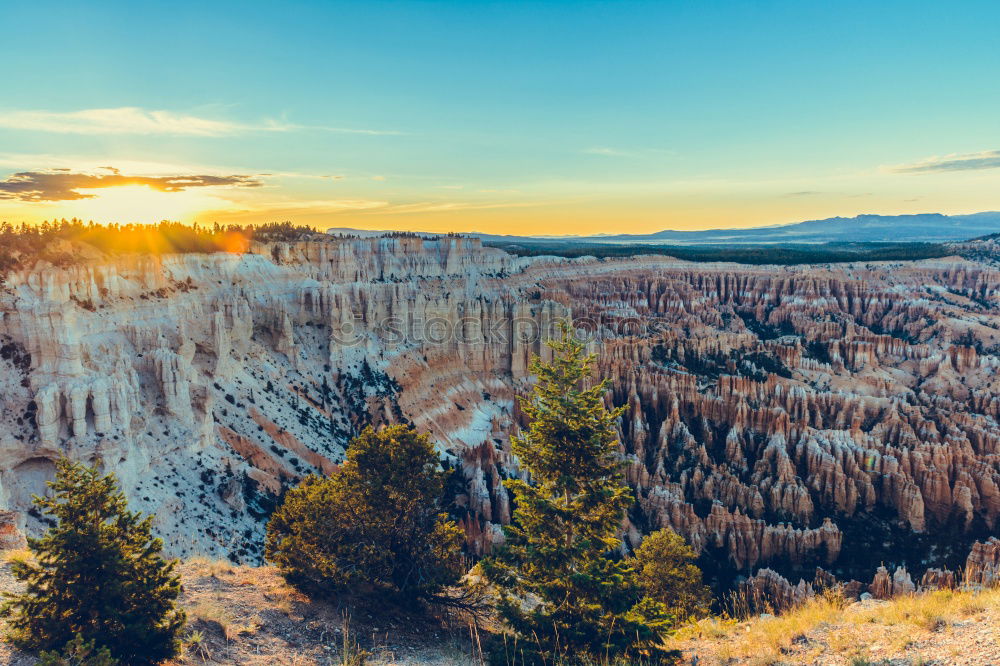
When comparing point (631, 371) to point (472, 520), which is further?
point (631, 371)

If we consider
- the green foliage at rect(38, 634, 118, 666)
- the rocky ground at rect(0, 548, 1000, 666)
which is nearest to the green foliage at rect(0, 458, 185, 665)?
the green foliage at rect(38, 634, 118, 666)

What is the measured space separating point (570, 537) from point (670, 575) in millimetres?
8552

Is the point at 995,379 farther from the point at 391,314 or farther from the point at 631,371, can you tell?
the point at 391,314

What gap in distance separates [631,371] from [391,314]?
19.7 m

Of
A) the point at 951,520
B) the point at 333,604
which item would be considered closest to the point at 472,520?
the point at 333,604

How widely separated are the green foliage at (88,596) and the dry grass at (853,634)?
909cm

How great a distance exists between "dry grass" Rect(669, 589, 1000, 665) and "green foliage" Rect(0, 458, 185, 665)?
909 cm

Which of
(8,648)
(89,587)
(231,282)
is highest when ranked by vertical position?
(231,282)

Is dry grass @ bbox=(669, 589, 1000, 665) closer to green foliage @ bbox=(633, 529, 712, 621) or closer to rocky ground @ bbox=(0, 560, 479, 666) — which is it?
rocky ground @ bbox=(0, 560, 479, 666)

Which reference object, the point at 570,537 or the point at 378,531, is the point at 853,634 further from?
the point at 378,531

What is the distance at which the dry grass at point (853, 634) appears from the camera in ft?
27.4

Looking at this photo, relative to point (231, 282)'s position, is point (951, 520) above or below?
below

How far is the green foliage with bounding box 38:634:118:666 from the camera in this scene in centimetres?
720

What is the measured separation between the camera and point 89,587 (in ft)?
27.9
